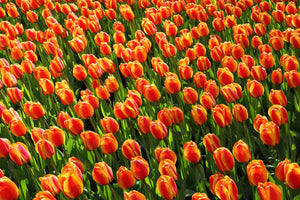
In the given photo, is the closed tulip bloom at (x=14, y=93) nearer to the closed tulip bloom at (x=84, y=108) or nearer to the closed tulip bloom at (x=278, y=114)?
the closed tulip bloom at (x=84, y=108)

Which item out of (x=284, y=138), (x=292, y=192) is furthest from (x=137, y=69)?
A: (x=292, y=192)

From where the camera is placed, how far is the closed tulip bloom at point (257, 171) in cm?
176

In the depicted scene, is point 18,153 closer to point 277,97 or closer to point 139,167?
point 139,167

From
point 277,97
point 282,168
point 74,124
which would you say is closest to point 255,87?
point 277,97

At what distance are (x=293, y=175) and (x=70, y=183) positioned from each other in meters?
0.92

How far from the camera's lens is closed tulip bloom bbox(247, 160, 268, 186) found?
1761 millimetres

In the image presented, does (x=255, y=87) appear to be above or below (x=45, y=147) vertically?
above

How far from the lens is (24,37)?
4879 mm

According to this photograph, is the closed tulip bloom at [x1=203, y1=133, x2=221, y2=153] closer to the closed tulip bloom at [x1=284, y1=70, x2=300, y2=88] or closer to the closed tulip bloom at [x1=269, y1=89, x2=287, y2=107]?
the closed tulip bloom at [x1=269, y1=89, x2=287, y2=107]

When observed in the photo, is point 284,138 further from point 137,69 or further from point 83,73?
point 83,73

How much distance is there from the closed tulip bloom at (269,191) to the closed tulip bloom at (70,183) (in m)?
0.77

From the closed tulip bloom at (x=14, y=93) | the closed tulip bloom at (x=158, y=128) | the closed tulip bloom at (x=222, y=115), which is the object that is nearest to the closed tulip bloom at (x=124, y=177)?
the closed tulip bloom at (x=158, y=128)

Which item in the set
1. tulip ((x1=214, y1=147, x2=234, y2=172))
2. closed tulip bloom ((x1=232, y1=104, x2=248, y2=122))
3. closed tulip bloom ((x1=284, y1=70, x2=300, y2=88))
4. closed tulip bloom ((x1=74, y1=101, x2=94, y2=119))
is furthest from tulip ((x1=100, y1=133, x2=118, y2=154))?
closed tulip bloom ((x1=284, y1=70, x2=300, y2=88))

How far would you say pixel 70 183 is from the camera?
6.18 ft
